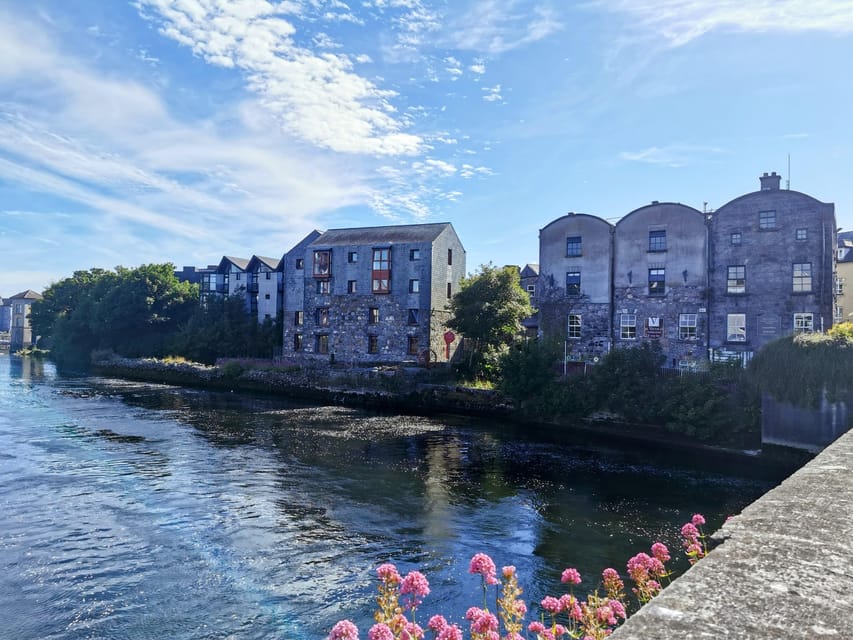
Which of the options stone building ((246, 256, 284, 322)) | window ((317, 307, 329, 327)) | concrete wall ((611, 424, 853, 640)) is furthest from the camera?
stone building ((246, 256, 284, 322))

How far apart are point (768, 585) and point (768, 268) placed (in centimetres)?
3143

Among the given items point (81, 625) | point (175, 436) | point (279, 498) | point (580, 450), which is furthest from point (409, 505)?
point (175, 436)

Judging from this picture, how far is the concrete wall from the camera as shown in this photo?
1918 mm

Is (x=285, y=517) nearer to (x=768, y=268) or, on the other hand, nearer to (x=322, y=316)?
(x=768, y=268)

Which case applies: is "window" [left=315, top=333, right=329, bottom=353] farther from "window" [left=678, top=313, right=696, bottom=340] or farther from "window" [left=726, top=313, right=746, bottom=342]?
"window" [left=726, top=313, right=746, bottom=342]

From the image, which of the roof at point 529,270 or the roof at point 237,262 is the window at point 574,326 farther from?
the roof at point 237,262

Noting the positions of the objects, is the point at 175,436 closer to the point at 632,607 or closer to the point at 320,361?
the point at 632,607

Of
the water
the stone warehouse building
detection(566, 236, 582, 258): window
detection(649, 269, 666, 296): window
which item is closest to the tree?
the stone warehouse building

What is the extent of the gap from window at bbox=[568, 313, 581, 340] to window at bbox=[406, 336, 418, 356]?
45.0 feet

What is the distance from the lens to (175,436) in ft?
73.0

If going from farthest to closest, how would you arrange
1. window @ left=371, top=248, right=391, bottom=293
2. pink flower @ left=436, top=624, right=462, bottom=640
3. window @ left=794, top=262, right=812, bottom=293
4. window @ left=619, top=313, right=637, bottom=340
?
window @ left=371, top=248, right=391, bottom=293 < window @ left=619, top=313, right=637, bottom=340 < window @ left=794, top=262, right=812, bottom=293 < pink flower @ left=436, top=624, right=462, bottom=640

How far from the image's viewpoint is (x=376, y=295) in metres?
46.2

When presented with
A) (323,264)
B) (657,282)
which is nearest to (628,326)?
(657,282)

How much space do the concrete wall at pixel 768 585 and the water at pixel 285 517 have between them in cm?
637
